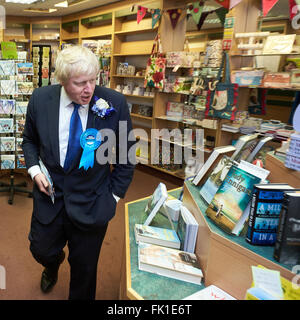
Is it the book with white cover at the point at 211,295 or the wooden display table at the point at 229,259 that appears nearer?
the wooden display table at the point at 229,259

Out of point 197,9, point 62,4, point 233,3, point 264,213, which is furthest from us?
point 62,4

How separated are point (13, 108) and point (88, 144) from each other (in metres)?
2.60

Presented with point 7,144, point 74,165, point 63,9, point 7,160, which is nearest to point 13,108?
point 7,144

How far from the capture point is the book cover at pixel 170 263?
4.18ft

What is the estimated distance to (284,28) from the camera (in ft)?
15.3

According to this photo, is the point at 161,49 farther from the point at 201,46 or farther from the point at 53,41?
the point at 53,41

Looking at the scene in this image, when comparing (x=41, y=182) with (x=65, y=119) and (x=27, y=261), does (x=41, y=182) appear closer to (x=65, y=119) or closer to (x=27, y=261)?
(x=65, y=119)

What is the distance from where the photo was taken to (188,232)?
1.41 metres

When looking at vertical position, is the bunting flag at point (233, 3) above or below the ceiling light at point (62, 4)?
below

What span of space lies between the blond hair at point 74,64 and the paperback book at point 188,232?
87 centimetres

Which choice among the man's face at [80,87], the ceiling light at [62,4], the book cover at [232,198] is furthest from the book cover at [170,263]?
the ceiling light at [62,4]

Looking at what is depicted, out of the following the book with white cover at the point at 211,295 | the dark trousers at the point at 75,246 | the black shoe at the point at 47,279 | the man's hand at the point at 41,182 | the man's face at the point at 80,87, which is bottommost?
the black shoe at the point at 47,279

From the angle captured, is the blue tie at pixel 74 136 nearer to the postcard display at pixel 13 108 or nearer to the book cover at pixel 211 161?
the book cover at pixel 211 161

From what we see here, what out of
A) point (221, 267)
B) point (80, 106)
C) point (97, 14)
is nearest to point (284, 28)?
point (97, 14)
